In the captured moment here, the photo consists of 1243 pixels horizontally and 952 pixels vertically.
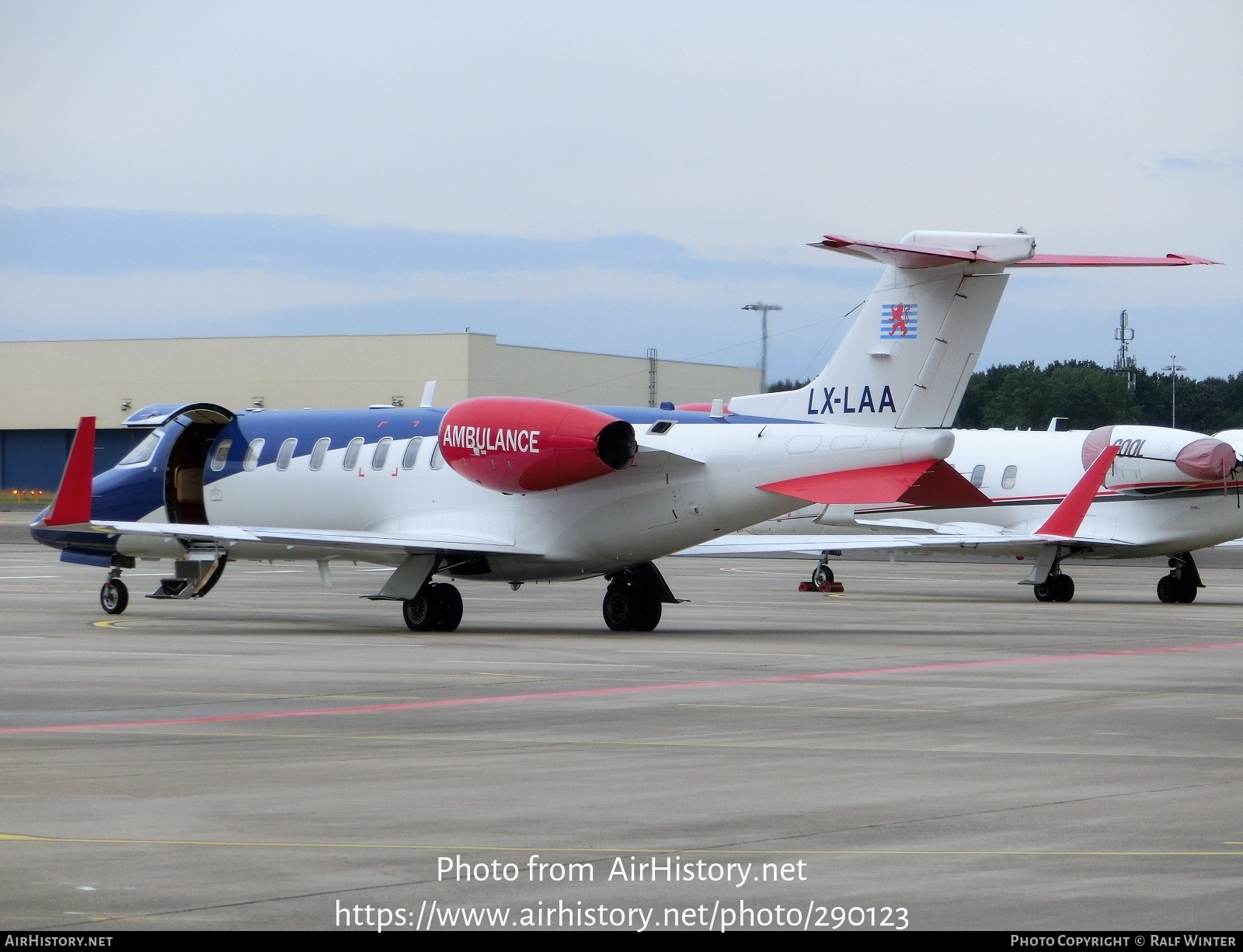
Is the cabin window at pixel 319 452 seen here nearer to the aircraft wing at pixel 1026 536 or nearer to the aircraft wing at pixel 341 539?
the aircraft wing at pixel 341 539

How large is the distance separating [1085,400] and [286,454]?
241 feet

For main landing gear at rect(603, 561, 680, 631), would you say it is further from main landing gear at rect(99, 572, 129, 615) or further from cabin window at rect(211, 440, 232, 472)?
main landing gear at rect(99, 572, 129, 615)

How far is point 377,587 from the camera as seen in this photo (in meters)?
38.3

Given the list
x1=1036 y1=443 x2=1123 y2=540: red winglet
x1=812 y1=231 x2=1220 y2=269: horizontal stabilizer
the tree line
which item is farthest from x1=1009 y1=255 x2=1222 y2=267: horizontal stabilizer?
the tree line

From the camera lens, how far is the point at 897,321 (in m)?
22.8

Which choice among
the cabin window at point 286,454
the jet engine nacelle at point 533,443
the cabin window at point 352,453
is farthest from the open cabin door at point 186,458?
the jet engine nacelle at point 533,443

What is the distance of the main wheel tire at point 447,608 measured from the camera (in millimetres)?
24203

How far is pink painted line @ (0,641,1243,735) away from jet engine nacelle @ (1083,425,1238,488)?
44.5 feet

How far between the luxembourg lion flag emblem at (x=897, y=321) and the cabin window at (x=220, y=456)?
1150 centimetres

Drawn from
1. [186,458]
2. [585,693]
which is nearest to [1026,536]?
[186,458]

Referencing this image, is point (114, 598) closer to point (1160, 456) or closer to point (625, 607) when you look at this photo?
point (625, 607)

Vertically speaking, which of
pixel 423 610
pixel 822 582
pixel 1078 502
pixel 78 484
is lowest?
pixel 822 582

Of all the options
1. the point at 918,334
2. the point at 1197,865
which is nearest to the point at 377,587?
the point at 918,334
